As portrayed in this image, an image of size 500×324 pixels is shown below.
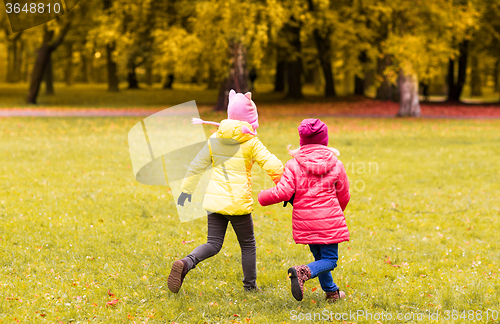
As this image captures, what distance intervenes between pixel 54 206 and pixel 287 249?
3873 millimetres

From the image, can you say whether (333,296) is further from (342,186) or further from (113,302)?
(113,302)

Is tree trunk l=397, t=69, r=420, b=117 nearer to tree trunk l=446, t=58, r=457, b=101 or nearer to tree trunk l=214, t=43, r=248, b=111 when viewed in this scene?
tree trunk l=214, t=43, r=248, b=111

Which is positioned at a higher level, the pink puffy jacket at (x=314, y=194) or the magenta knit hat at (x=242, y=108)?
the magenta knit hat at (x=242, y=108)

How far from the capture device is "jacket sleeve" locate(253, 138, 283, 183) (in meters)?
4.34

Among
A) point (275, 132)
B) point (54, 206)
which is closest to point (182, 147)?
point (275, 132)

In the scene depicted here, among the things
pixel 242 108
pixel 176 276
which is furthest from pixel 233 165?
pixel 176 276

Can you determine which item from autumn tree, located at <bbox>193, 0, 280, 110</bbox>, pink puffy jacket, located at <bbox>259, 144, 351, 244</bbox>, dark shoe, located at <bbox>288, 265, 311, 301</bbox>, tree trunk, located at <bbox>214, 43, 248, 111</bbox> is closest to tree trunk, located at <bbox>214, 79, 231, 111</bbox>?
autumn tree, located at <bbox>193, 0, 280, 110</bbox>

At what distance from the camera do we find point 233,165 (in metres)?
4.41

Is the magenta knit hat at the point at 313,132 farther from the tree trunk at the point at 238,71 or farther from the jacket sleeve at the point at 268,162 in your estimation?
the tree trunk at the point at 238,71

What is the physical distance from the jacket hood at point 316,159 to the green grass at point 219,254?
50.7 inches

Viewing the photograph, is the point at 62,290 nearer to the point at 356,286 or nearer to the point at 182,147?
the point at 356,286

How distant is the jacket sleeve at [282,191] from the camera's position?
419cm

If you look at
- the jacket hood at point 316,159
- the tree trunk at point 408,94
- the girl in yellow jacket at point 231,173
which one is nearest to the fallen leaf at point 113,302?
the girl in yellow jacket at point 231,173

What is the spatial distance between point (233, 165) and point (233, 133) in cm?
29
